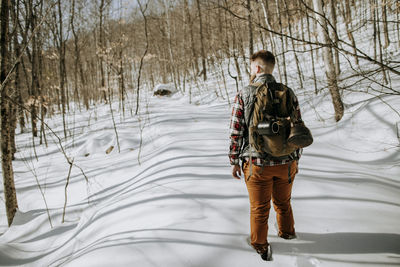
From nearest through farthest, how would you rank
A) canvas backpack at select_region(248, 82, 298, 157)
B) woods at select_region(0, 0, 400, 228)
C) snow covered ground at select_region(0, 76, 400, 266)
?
canvas backpack at select_region(248, 82, 298, 157), snow covered ground at select_region(0, 76, 400, 266), woods at select_region(0, 0, 400, 228)

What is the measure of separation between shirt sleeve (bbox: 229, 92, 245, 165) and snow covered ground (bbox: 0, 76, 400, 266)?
0.88 meters

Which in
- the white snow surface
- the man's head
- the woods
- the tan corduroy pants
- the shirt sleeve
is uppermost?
the woods

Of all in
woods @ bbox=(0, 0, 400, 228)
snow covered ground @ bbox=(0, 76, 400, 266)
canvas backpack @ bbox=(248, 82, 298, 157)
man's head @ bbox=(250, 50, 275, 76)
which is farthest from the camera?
woods @ bbox=(0, 0, 400, 228)

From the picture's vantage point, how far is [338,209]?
2463 mm

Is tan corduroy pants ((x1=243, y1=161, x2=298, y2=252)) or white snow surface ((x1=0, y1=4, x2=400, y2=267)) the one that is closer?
tan corduroy pants ((x1=243, y1=161, x2=298, y2=252))

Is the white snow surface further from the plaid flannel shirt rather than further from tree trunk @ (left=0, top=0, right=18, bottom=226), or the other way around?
the plaid flannel shirt

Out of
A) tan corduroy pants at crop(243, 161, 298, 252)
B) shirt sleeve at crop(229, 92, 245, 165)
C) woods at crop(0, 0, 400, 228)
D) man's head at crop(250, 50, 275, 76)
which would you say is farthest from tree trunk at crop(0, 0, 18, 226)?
tan corduroy pants at crop(243, 161, 298, 252)

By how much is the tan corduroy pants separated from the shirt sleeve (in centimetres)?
12

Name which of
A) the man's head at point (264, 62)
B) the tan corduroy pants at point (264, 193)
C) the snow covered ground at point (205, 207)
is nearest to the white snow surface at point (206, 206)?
the snow covered ground at point (205, 207)

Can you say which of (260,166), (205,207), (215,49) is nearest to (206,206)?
(205,207)

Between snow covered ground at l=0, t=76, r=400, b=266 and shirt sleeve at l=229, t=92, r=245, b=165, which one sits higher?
shirt sleeve at l=229, t=92, r=245, b=165

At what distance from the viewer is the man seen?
A: 168cm

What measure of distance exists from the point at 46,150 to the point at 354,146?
33.4 ft

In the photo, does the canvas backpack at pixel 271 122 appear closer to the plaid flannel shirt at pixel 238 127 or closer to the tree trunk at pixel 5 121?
the plaid flannel shirt at pixel 238 127
